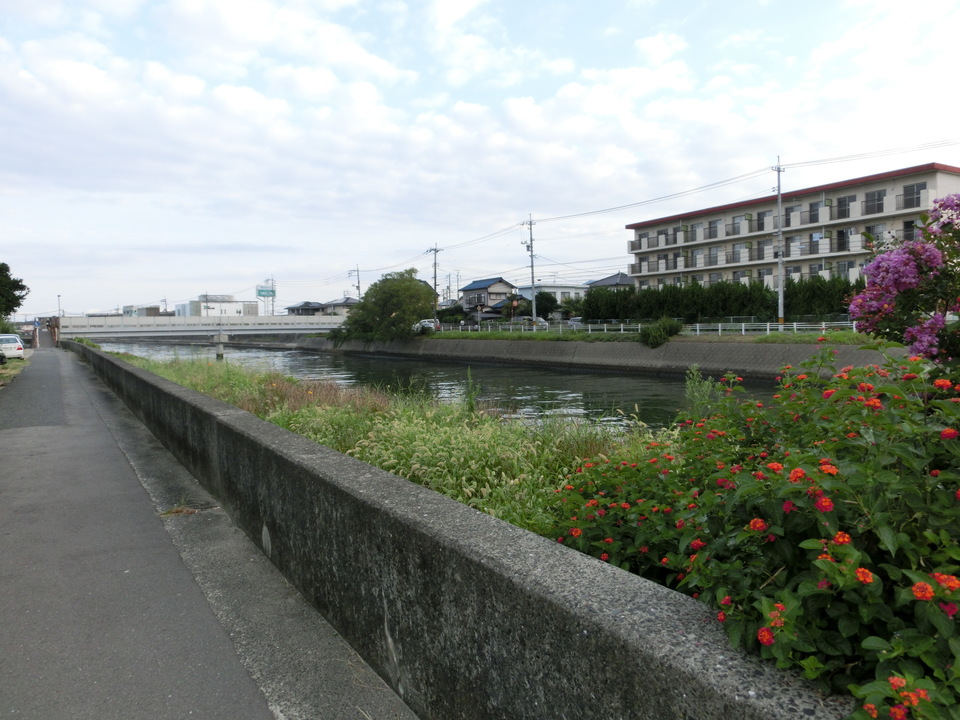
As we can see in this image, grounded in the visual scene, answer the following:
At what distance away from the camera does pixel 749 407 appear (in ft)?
10.6

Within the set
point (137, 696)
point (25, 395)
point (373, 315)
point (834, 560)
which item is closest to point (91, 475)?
point (137, 696)

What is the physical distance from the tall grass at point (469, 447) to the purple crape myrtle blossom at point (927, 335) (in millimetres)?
1807

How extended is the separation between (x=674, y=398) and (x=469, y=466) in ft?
72.7

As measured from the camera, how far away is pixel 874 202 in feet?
159

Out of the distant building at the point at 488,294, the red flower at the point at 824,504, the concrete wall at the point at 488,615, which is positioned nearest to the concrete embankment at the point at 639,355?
the concrete wall at the point at 488,615

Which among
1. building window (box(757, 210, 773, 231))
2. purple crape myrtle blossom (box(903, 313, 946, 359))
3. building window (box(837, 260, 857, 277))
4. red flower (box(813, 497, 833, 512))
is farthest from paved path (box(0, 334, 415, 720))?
building window (box(757, 210, 773, 231))

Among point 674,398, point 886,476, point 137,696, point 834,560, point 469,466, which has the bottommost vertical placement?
point 674,398

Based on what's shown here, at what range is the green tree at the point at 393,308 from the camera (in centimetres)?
6150

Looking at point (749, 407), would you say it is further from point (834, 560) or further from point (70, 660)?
point (70, 660)

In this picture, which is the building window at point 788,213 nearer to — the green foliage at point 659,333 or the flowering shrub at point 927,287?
the green foliage at point 659,333

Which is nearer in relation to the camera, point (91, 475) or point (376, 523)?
point (376, 523)

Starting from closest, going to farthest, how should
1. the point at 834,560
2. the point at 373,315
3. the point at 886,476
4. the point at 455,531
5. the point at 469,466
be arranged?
1. the point at 834,560
2. the point at 886,476
3. the point at 455,531
4. the point at 469,466
5. the point at 373,315

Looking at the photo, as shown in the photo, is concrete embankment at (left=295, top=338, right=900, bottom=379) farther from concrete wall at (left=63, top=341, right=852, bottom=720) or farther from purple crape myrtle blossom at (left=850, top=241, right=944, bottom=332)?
concrete wall at (left=63, top=341, right=852, bottom=720)

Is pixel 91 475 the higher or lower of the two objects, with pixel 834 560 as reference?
lower
